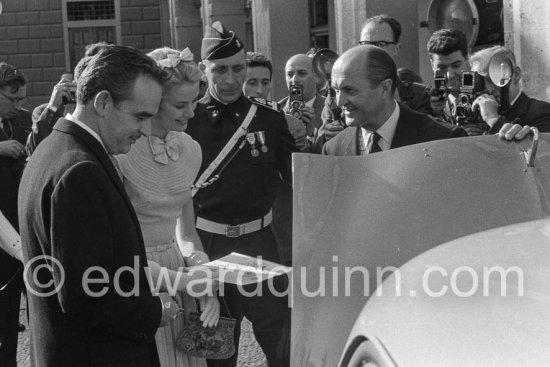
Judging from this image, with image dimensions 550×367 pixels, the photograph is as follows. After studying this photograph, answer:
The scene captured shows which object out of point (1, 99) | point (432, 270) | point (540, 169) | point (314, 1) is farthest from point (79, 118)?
point (314, 1)

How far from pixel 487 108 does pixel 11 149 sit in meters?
2.76

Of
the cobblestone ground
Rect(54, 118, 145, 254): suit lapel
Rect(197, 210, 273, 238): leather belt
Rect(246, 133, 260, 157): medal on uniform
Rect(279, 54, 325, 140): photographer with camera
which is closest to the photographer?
Rect(54, 118, 145, 254): suit lapel

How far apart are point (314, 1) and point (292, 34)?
536 mm

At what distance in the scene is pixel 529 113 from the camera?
15.2 ft

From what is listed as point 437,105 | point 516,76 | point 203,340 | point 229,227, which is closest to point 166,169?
point 203,340

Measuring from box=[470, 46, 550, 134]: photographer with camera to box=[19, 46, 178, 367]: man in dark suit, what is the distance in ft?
6.19

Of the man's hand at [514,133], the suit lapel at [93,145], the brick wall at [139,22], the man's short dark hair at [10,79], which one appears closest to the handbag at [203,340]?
the suit lapel at [93,145]

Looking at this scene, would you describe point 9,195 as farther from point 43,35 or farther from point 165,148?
point 43,35

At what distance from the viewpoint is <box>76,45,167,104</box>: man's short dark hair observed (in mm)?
2945

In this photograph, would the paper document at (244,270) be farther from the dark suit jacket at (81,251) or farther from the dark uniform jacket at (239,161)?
the dark uniform jacket at (239,161)

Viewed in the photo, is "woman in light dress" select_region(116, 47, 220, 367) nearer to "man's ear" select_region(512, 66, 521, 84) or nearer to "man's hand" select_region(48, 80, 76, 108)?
"man's ear" select_region(512, 66, 521, 84)

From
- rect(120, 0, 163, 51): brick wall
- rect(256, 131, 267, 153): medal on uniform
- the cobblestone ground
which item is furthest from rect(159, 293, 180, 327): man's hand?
rect(120, 0, 163, 51): brick wall

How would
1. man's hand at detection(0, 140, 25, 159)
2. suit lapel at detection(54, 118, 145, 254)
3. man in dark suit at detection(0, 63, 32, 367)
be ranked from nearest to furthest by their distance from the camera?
suit lapel at detection(54, 118, 145, 254)
man in dark suit at detection(0, 63, 32, 367)
man's hand at detection(0, 140, 25, 159)

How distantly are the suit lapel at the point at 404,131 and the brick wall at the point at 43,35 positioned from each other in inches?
953
